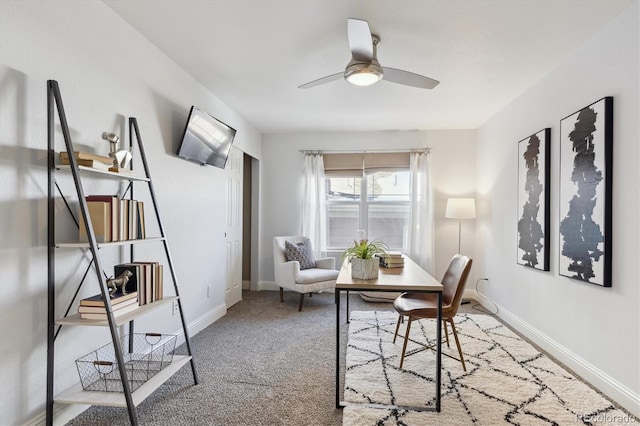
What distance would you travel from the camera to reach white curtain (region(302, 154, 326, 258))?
5.15 metres

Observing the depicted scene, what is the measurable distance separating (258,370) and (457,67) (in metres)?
2.95

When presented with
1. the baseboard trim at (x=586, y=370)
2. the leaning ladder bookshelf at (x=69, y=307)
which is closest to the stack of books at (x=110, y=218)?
the leaning ladder bookshelf at (x=69, y=307)

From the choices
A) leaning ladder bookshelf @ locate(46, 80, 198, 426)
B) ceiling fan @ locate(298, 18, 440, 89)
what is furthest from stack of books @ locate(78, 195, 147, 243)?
ceiling fan @ locate(298, 18, 440, 89)

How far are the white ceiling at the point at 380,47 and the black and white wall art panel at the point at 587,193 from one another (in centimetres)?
61

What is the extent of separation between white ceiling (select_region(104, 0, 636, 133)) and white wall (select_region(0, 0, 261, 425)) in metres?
0.27

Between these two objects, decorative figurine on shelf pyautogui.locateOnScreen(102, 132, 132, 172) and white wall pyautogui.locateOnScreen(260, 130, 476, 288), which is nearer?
decorative figurine on shelf pyautogui.locateOnScreen(102, 132, 132, 172)

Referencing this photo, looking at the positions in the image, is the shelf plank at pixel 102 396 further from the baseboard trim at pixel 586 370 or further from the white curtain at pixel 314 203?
the white curtain at pixel 314 203

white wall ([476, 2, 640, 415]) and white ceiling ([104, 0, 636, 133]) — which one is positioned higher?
white ceiling ([104, 0, 636, 133])

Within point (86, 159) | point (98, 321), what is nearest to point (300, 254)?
point (98, 321)

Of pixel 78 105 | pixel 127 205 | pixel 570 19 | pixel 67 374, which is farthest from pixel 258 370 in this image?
pixel 570 19

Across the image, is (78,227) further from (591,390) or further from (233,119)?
(591,390)

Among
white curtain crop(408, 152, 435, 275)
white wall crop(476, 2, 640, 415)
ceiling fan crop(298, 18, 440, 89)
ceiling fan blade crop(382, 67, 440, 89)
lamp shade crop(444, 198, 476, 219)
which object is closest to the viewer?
ceiling fan crop(298, 18, 440, 89)

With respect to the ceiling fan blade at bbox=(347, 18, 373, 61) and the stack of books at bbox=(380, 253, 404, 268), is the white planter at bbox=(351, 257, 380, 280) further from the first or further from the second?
the ceiling fan blade at bbox=(347, 18, 373, 61)

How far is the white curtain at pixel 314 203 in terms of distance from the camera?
515 centimetres
